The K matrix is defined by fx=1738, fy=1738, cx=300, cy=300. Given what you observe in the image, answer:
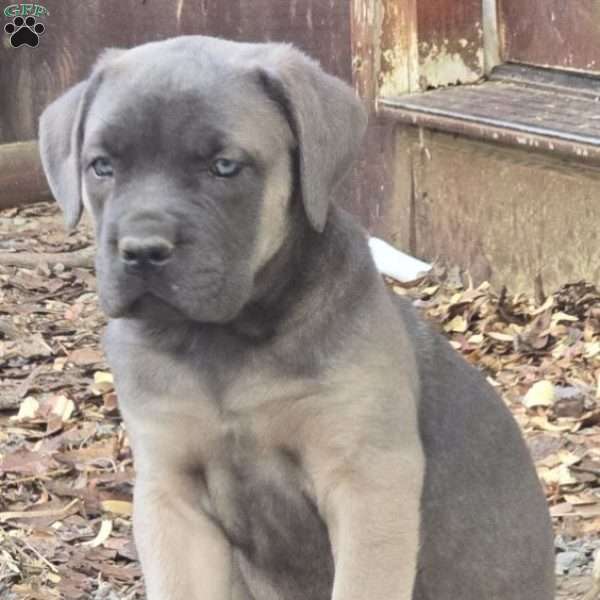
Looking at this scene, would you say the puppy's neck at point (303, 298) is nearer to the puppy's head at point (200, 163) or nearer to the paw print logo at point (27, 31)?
the puppy's head at point (200, 163)

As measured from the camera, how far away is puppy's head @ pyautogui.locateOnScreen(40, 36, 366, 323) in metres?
3.93

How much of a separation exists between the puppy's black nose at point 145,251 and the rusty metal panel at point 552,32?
3.82m

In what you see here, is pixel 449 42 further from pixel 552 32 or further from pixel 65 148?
pixel 65 148

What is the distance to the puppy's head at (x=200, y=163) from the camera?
12.9 feet

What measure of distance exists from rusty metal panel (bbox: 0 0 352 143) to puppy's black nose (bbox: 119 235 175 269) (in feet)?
14.0

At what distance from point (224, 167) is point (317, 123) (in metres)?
0.27

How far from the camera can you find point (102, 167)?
4074 mm

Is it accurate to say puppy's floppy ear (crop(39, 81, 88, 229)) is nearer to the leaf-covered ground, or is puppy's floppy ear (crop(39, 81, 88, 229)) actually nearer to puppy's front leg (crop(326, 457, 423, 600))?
puppy's front leg (crop(326, 457, 423, 600))

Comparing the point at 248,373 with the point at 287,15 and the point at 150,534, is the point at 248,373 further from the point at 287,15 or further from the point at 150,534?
the point at 287,15

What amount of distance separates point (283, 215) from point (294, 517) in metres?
0.74

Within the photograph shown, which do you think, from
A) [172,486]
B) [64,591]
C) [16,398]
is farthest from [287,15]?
[172,486]

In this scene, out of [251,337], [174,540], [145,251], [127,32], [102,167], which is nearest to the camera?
[145,251]

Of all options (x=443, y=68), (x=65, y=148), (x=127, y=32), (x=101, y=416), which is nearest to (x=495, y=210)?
(x=443, y=68)

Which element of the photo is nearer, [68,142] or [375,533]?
[375,533]
